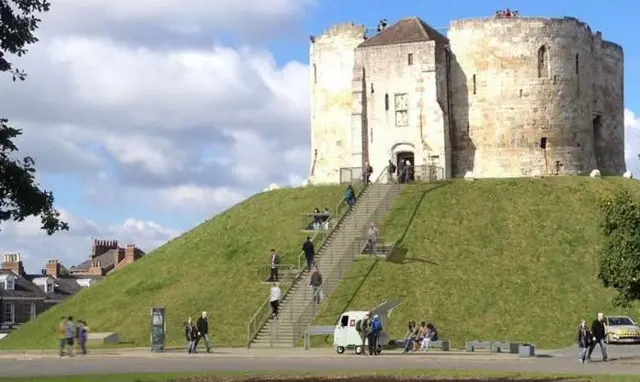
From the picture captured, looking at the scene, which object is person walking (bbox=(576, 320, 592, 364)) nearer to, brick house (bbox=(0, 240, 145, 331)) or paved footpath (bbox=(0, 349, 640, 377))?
paved footpath (bbox=(0, 349, 640, 377))

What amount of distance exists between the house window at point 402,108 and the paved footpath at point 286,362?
2591 cm

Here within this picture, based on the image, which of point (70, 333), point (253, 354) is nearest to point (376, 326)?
point (253, 354)

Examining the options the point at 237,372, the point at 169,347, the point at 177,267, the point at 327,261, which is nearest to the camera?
the point at 237,372

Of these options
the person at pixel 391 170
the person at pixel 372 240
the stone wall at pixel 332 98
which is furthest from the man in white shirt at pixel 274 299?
the stone wall at pixel 332 98

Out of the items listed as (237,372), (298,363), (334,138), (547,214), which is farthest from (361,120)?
(237,372)

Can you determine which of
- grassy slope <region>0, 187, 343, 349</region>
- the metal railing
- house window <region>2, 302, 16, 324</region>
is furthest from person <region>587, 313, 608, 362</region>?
house window <region>2, 302, 16, 324</region>

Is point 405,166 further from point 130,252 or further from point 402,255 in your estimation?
point 130,252

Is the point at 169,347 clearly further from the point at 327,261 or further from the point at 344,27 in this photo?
the point at 344,27

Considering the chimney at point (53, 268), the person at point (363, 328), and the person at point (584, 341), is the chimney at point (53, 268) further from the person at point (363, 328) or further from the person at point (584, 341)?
the person at point (584, 341)

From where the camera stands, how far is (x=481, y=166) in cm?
7112

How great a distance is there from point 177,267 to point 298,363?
23966mm

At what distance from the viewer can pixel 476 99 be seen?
71.4 meters

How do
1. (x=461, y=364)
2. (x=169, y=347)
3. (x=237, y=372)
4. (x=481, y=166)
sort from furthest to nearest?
(x=481, y=166)
(x=169, y=347)
(x=461, y=364)
(x=237, y=372)

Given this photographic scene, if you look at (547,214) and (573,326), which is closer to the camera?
(573,326)
